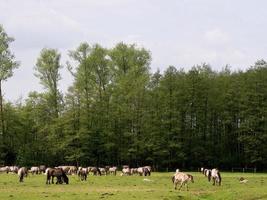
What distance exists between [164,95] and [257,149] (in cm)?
1993

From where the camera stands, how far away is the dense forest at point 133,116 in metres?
99.0

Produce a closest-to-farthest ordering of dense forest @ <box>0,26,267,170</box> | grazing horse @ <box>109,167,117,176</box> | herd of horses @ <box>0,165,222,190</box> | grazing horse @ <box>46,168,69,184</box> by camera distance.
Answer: herd of horses @ <box>0,165,222,190</box> < grazing horse @ <box>46,168,69,184</box> < grazing horse @ <box>109,167,117,176</box> < dense forest @ <box>0,26,267,170</box>

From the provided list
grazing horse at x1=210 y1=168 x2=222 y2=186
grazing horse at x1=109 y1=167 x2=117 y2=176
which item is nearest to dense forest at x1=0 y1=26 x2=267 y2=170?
grazing horse at x1=109 y1=167 x2=117 y2=176

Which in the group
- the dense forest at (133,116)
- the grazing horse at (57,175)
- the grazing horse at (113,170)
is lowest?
the grazing horse at (57,175)

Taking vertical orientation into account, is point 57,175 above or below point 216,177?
below

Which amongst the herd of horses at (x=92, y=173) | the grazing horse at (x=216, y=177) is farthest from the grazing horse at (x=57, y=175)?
the grazing horse at (x=216, y=177)

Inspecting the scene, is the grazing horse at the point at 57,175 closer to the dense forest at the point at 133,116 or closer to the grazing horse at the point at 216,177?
the grazing horse at the point at 216,177

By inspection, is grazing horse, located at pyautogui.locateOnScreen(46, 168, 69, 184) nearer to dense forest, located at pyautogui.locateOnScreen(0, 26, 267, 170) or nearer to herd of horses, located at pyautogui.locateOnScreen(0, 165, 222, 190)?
herd of horses, located at pyautogui.locateOnScreen(0, 165, 222, 190)

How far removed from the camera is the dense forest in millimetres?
99000

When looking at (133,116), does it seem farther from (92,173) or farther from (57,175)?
(57,175)

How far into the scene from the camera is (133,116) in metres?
105

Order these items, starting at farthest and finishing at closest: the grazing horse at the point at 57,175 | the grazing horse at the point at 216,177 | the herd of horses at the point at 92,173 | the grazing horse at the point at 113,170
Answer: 1. the grazing horse at the point at 113,170
2. the grazing horse at the point at 57,175
3. the grazing horse at the point at 216,177
4. the herd of horses at the point at 92,173

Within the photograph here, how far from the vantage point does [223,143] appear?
104812 millimetres

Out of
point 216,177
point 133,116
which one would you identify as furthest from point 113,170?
point 216,177
